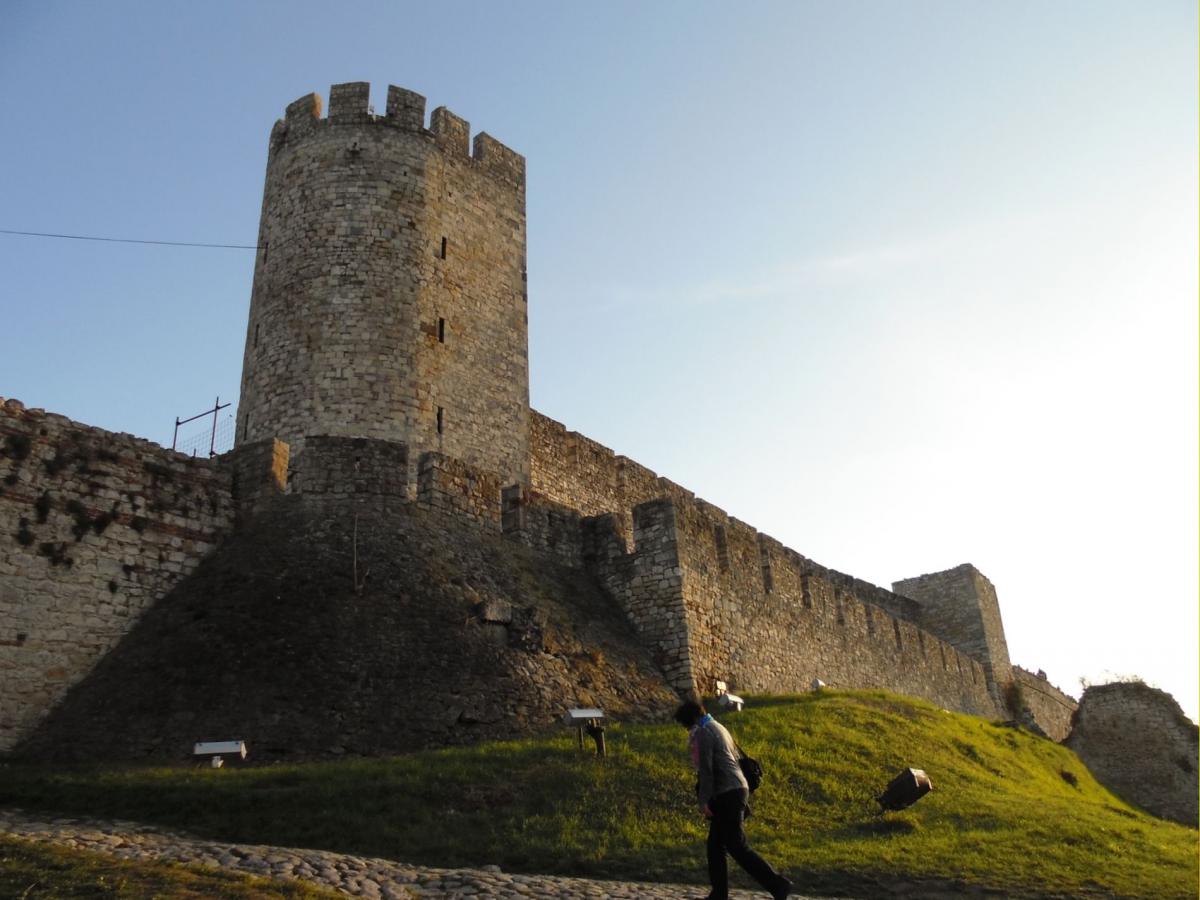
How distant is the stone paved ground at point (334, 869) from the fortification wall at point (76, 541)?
465 cm

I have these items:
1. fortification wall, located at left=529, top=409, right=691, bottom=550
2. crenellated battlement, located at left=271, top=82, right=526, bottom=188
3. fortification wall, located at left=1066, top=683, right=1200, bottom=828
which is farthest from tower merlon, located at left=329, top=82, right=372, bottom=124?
fortification wall, located at left=1066, top=683, right=1200, bottom=828

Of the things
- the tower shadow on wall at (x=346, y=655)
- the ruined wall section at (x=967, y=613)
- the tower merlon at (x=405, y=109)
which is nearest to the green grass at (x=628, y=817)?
the tower shadow on wall at (x=346, y=655)

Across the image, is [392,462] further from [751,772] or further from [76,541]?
[751,772]

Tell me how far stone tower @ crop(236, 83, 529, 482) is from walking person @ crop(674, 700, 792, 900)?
15685 millimetres

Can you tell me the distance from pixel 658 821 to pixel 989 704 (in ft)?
112

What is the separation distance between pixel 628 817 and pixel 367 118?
20299 millimetres

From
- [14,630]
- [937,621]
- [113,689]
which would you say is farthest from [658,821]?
[937,621]

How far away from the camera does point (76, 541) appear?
1611cm

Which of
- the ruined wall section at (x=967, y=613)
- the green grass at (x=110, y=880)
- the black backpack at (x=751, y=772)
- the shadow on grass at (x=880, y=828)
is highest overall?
the ruined wall section at (x=967, y=613)

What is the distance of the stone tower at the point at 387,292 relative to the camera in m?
24.6

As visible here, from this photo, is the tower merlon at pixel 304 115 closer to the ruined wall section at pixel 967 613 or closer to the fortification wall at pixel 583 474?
the fortification wall at pixel 583 474

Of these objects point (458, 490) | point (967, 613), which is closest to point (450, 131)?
point (458, 490)

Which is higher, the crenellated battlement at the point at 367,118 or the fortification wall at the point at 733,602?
the crenellated battlement at the point at 367,118

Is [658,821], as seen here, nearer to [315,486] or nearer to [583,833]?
[583,833]
